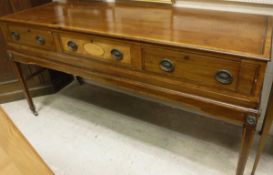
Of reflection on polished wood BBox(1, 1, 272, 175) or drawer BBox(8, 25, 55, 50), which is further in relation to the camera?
drawer BBox(8, 25, 55, 50)

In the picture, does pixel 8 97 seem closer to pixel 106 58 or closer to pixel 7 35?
pixel 7 35

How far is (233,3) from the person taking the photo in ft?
4.67

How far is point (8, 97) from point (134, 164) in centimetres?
133

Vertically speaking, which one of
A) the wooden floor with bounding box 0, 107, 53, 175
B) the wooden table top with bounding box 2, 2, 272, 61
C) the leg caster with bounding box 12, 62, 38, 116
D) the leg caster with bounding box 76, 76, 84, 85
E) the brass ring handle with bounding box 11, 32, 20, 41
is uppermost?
the wooden table top with bounding box 2, 2, 272, 61

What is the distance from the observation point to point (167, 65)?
1.16m

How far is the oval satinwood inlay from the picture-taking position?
1337 millimetres

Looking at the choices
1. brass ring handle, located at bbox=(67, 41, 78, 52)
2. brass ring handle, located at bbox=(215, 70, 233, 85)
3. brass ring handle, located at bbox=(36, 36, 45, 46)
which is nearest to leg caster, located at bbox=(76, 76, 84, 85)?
brass ring handle, located at bbox=(36, 36, 45, 46)

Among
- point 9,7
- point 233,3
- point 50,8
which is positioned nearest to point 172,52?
point 233,3

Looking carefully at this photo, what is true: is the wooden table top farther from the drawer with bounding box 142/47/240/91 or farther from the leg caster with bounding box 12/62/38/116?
the leg caster with bounding box 12/62/38/116

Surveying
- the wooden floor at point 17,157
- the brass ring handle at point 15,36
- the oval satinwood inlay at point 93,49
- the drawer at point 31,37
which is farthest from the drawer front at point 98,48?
the wooden floor at point 17,157

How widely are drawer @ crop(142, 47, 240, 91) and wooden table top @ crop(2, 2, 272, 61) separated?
49mm

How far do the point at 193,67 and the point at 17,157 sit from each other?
0.78 meters

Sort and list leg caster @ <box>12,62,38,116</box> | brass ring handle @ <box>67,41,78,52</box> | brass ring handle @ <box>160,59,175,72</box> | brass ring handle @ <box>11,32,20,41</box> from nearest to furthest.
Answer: brass ring handle @ <box>160,59,175,72</box>
brass ring handle @ <box>67,41,78,52</box>
brass ring handle @ <box>11,32,20,41</box>
leg caster @ <box>12,62,38,116</box>

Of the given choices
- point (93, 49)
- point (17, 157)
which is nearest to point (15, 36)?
point (93, 49)
